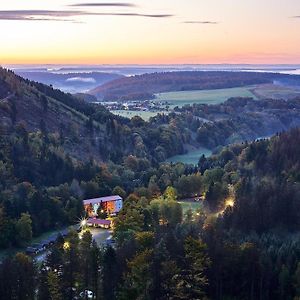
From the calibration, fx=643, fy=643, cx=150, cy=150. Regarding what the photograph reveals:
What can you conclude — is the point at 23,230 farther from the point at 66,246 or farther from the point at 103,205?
the point at 66,246

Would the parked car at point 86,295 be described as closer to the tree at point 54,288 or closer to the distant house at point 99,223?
the tree at point 54,288

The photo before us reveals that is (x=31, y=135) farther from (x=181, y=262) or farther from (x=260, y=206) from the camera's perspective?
(x=181, y=262)

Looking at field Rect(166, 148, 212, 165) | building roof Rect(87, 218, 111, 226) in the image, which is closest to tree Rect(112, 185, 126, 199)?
building roof Rect(87, 218, 111, 226)

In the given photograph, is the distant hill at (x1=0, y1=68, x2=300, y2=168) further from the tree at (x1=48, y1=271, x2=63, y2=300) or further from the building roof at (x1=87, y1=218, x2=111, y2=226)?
the tree at (x1=48, y1=271, x2=63, y2=300)

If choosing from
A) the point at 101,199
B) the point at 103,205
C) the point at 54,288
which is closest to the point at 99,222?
the point at 103,205

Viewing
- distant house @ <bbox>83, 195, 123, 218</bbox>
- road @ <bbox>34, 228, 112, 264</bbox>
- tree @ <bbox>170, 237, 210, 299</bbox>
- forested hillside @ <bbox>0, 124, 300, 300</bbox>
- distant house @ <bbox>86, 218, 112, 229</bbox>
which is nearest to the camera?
tree @ <bbox>170, 237, 210, 299</bbox>

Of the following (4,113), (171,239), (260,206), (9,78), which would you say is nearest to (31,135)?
(4,113)

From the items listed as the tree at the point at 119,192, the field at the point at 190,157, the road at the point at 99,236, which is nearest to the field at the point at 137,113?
the field at the point at 190,157
